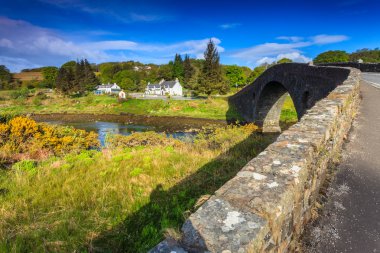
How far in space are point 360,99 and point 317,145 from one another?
9.31 m

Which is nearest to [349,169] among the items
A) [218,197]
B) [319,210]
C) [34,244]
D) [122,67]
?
[319,210]

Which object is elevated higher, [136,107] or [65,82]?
[65,82]

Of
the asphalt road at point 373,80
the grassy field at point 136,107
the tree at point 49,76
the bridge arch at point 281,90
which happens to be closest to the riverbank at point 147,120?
the grassy field at point 136,107

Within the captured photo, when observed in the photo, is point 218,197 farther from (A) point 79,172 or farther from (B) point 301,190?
(A) point 79,172

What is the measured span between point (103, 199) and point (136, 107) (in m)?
43.6

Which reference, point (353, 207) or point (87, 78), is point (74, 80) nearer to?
point (87, 78)

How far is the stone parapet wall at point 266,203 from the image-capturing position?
180 centimetres

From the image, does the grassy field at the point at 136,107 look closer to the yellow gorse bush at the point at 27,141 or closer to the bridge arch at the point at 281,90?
the bridge arch at the point at 281,90

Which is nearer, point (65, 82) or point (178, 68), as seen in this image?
point (65, 82)

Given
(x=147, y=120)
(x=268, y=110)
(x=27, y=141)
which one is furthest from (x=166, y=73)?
(x=27, y=141)

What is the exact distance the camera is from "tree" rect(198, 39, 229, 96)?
47.6 metres

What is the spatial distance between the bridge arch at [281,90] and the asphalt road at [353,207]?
22.8 feet

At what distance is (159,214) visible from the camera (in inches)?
195

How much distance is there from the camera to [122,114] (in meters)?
44.8
